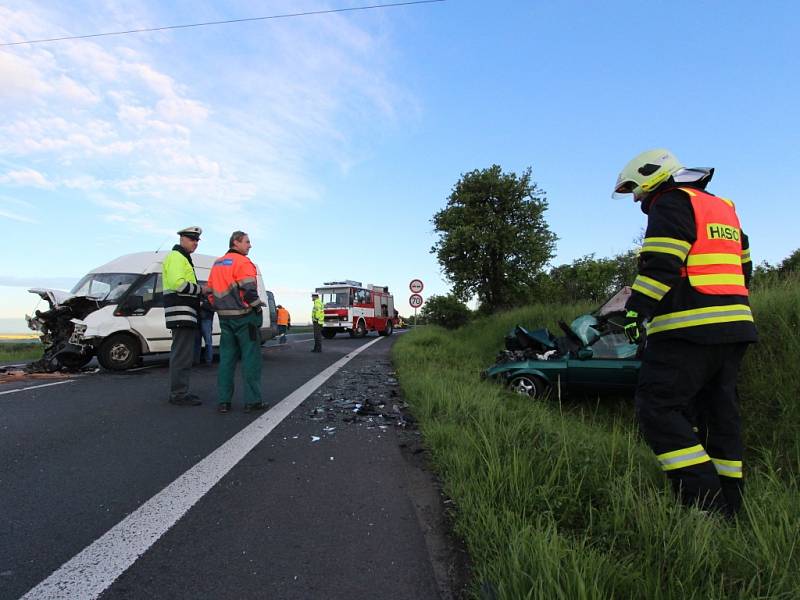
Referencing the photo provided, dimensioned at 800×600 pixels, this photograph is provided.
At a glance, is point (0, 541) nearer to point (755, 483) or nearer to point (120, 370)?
point (755, 483)

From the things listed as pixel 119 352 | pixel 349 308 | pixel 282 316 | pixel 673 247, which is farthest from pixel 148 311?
pixel 349 308

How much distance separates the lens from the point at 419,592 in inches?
68.2

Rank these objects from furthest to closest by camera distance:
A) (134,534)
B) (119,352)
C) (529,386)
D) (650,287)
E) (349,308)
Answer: (349,308), (119,352), (529,386), (650,287), (134,534)

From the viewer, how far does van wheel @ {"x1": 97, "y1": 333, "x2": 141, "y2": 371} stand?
785cm

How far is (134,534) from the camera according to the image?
215cm

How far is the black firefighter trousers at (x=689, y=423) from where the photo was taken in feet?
7.45

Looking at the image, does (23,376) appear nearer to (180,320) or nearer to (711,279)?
(180,320)

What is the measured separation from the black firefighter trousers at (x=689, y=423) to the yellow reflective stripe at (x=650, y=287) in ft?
0.93

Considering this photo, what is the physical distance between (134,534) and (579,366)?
5.31 meters

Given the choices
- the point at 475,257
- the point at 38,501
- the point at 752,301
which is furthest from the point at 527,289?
the point at 38,501

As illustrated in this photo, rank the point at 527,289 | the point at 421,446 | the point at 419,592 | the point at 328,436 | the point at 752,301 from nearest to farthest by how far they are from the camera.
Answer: the point at 419,592
the point at 421,446
the point at 328,436
the point at 752,301
the point at 527,289

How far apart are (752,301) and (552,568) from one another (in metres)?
5.21

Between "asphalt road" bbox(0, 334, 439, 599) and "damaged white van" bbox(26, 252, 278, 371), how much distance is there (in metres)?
3.54

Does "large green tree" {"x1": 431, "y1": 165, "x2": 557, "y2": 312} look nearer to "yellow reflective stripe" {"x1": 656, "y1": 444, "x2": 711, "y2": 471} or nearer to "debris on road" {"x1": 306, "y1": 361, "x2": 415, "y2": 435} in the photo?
"debris on road" {"x1": 306, "y1": 361, "x2": 415, "y2": 435}
